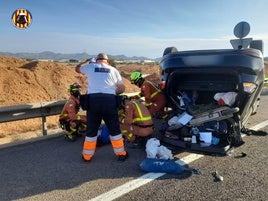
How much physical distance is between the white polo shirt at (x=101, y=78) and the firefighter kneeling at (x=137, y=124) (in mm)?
748

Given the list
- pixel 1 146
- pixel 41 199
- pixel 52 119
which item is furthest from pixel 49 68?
pixel 41 199

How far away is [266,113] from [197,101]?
358 cm

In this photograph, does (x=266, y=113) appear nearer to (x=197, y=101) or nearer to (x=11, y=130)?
(x=197, y=101)

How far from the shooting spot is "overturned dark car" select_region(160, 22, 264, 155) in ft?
16.7

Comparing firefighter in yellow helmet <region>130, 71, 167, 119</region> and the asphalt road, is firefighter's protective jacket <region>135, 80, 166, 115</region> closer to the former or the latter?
firefighter in yellow helmet <region>130, 71, 167, 119</region>

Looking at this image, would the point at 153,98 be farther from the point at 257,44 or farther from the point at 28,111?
the point at 28,111

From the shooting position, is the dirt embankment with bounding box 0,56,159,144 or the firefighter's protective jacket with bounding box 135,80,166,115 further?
the dirt embankment with bounding box 0,56,159,144

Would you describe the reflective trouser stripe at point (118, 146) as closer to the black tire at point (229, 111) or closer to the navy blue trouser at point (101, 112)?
the navy blue trouser at point (101, 112)

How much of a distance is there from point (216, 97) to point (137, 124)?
1.49 m

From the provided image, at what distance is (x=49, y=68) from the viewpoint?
1586 centimetres

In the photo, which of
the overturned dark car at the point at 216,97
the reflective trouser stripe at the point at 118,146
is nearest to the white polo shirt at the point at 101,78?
the reflective trouser stripe at the point at 118,146

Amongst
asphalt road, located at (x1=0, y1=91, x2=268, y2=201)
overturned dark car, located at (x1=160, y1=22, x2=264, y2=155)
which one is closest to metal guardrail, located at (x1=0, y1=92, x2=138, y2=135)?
asphalt road, located at (x1=0, y1=91, x2=268, y2=201)

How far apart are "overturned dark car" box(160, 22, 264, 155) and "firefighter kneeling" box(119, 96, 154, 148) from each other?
12.8 inches

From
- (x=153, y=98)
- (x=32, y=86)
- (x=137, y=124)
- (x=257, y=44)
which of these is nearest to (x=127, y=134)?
(x=137, y=124)
